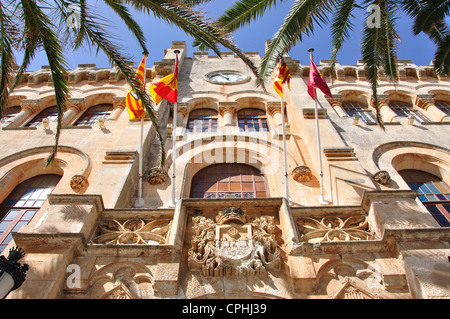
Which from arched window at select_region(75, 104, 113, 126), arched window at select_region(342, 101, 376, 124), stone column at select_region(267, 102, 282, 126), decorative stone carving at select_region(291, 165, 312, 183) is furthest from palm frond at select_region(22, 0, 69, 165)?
arched window at select_region(342, 101, 376, 124)

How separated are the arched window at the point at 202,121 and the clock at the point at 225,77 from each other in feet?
7.96

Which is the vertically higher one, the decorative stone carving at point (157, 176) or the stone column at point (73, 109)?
the stone column at point (73, 109)

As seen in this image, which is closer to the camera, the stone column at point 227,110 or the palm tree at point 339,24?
the palm tree at point 339,24

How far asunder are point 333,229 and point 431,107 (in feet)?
36.2

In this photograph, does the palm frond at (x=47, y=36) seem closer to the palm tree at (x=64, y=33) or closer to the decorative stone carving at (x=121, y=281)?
the palm tree at (x=64, y=33)

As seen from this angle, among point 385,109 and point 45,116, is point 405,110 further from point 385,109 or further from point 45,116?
point 45,116

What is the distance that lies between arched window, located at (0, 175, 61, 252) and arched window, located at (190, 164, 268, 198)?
4.20 m

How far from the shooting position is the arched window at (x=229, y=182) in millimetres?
9352

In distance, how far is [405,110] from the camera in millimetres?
14422

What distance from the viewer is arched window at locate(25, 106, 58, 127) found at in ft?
44.7

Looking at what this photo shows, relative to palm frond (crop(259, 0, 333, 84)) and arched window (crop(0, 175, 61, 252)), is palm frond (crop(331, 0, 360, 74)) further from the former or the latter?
arched window (crop(0, 175, 61, 252))

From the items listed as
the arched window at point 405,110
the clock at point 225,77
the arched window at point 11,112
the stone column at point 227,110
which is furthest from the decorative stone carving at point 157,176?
the arched window at point 405,110

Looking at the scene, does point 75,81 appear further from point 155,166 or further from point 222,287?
point 222,287
